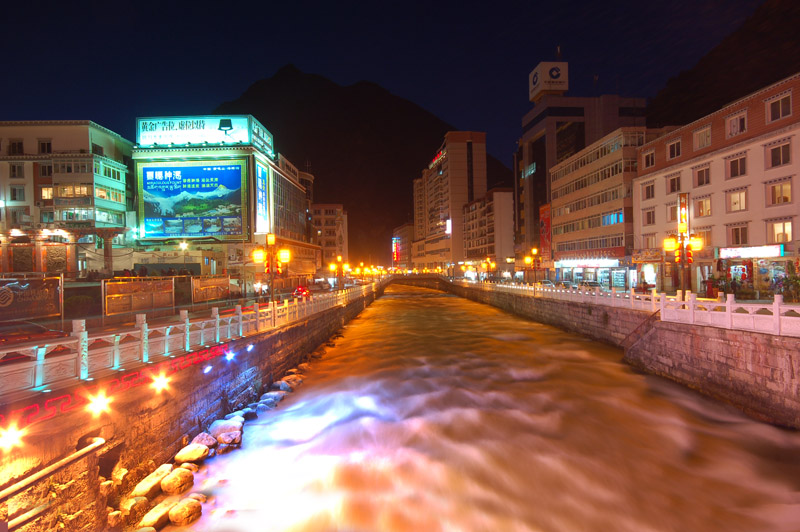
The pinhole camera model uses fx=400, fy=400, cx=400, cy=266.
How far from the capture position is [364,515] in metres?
8.38

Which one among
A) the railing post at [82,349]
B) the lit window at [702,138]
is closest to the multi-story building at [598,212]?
the lit window at [702,138]

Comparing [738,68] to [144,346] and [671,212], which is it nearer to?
[671,212]

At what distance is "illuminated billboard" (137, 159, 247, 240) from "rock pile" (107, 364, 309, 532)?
42034 millimetres

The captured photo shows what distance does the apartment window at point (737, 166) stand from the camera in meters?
26.5

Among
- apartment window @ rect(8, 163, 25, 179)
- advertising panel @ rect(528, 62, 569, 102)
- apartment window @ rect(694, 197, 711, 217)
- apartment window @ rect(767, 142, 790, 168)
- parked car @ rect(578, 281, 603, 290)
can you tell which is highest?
advertising panel @ rect(528, 62, 569, 102)

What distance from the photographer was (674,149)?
109ft

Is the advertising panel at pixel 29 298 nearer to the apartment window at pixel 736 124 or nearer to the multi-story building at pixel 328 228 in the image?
the apartment window at pixel 736 124

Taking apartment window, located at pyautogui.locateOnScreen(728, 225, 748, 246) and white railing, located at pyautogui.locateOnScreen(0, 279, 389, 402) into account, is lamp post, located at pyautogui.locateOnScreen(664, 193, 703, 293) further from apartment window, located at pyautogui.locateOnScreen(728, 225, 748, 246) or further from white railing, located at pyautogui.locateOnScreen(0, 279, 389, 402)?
white railing, located at pyautogui.locateOnScreen(0, 279, 389, 402)

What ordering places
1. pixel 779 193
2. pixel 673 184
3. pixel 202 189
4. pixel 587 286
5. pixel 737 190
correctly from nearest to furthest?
pixel 779 193
pixel 737 190
pixel 673 184
pixel 587 286
pixel 202 189

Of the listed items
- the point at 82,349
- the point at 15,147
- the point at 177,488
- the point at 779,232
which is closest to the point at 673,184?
the point at 779,232

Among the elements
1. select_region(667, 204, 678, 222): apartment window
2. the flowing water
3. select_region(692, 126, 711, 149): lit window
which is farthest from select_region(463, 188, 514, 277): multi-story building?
the flowing water

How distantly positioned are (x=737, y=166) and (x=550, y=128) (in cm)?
4229

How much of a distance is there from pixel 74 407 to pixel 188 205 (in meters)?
47.5

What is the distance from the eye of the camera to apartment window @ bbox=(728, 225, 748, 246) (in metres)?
26.5
